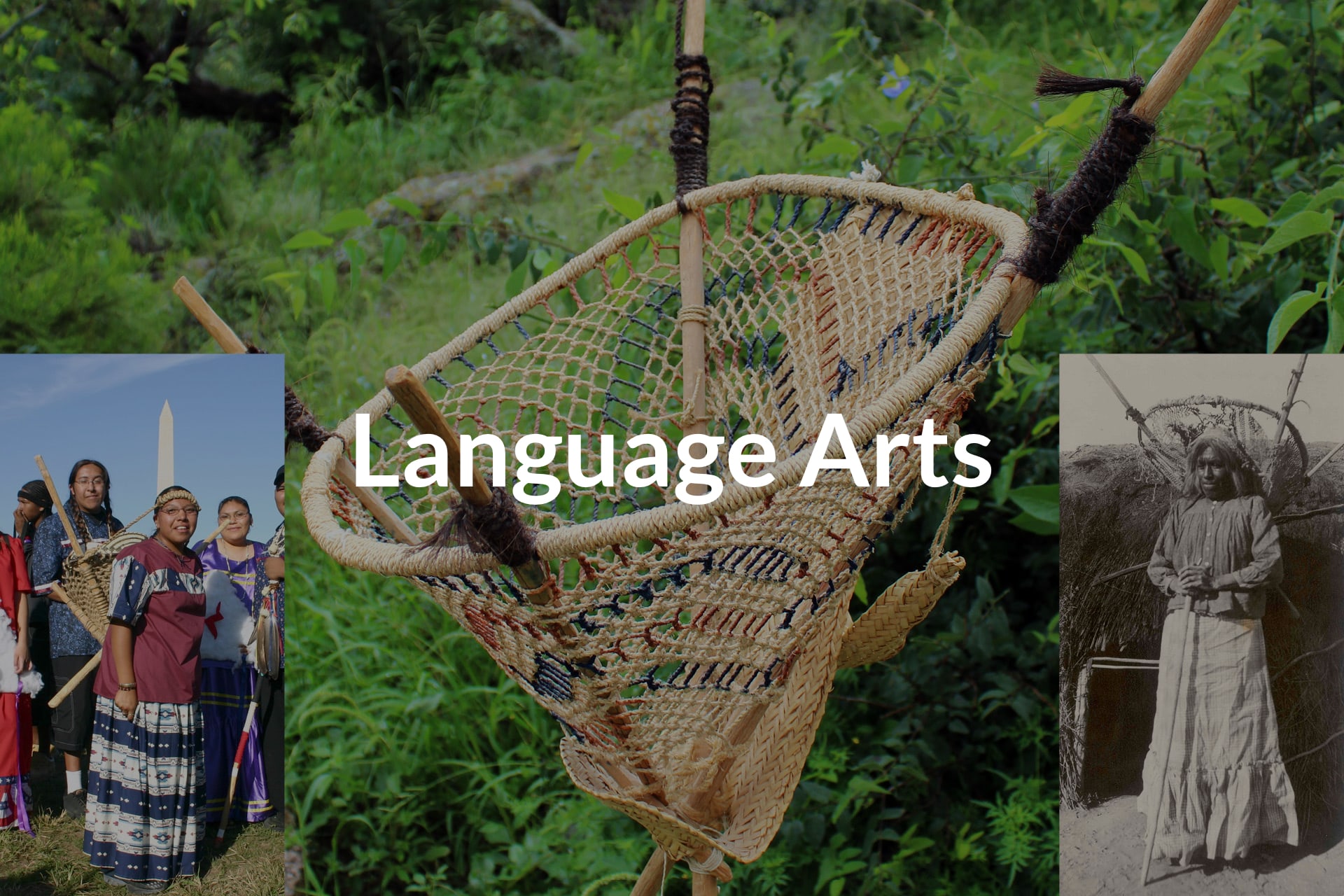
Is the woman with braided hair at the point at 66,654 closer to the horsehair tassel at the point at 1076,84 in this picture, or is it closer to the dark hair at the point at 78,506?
the dark hair at the point at 78,506

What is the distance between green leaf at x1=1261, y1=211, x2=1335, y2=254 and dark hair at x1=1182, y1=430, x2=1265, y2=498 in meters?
0.17

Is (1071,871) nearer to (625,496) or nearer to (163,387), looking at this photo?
(625,496)

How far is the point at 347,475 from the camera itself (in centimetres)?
87

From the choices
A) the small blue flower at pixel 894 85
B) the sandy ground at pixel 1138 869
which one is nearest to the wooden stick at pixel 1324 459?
the sandy ground at pixel 1138 869

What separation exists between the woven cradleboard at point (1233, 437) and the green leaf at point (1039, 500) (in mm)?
168

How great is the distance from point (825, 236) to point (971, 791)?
76 centimetres

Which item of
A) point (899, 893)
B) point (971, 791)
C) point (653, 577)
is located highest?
point (653, 577)

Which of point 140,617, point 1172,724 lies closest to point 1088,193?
point 1172,724

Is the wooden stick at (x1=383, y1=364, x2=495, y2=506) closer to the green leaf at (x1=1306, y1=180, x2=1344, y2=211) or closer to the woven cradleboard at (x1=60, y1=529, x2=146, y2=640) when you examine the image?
the woven cradleboard at (x1=60, y1=529, x2=146, y2=640)

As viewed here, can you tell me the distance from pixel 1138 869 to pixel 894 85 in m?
0.96

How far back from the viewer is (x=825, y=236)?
994 millimetres

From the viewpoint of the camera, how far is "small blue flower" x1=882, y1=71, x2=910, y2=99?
4.23 ft

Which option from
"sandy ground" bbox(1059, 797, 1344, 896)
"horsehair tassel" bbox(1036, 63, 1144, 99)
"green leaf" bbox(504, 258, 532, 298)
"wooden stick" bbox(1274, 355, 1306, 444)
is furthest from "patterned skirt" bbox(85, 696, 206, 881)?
"wooden stick" bbox(1274, 355, 1306, 444)

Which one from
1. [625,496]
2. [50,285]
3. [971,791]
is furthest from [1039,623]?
[50,285]
